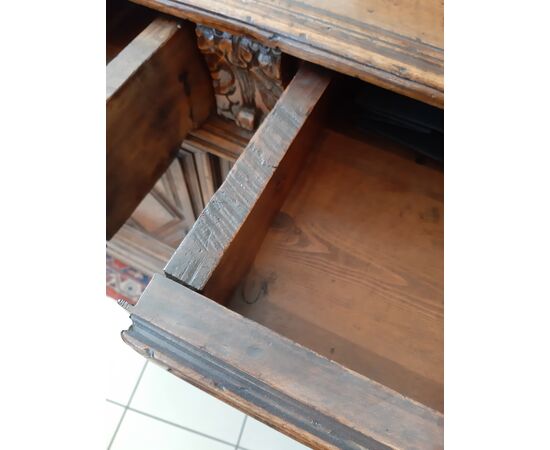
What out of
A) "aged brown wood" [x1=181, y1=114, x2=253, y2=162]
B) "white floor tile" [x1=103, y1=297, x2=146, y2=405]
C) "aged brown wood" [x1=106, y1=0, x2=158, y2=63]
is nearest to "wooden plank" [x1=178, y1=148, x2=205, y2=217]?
"aged brown wood" [x1=181, y1=114, x2=253, y2=162]

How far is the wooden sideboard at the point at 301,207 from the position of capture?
428mm

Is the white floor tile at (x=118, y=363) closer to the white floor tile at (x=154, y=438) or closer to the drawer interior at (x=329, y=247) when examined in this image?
the white floor tile at (x=154, y=438)

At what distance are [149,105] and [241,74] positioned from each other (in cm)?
12

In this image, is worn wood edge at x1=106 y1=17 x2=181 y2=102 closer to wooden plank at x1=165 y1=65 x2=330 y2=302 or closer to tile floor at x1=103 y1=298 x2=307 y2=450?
wooden plank at x1=165 y1=65 x2=330 y2=302

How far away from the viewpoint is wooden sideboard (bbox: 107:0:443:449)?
43 cm

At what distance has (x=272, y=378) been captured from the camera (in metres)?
0.42

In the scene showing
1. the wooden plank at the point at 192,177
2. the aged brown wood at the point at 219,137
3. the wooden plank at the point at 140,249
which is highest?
the wooden plank at the point at 192,177

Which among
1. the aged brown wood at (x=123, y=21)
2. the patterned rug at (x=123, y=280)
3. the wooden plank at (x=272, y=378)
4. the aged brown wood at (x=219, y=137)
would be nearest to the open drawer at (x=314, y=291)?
the wooden plank at (x=272, y=378)

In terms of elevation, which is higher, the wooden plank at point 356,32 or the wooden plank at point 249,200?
the wooden plank at point 356,32

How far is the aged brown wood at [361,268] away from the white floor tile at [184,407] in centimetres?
61
